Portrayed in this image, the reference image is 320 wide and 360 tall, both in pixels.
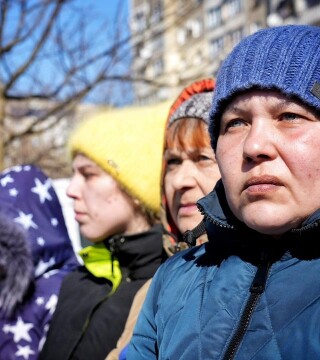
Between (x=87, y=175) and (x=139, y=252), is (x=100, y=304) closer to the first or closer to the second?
(x=139, y=252)

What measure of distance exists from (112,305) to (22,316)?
0.49 m

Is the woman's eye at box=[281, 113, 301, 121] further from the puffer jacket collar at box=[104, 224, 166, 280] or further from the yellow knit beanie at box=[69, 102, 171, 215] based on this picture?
the yellow knit beanie at box=[69, 102, 171, 215]

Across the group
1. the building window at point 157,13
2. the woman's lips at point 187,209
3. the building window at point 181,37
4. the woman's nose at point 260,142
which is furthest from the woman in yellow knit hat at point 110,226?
the building window at point 181,37

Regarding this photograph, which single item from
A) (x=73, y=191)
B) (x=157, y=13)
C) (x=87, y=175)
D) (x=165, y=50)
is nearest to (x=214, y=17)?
(x=157, y=13)

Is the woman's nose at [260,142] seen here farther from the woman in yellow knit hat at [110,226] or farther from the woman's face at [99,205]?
the woman's face at [99,205]

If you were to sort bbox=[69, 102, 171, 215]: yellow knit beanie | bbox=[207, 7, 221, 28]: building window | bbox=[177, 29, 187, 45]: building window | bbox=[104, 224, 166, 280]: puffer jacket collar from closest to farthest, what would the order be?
bbox=[104, 224, 166, 280]: puffer jacket collar → bbox=[69, 102, 171, 215]: yellow knit beanie → bbox=[177, 29, 187, 45]: building window → bbox=[207, 7, 221, 28]: building window

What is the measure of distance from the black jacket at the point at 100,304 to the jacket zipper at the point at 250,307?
1.05 m

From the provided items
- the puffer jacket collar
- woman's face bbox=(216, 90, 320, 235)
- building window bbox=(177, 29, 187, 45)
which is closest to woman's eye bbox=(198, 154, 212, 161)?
the puffer jacket collar

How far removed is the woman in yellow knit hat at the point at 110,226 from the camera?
2.31 m

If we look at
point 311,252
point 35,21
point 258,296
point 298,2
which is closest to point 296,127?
point 311,252

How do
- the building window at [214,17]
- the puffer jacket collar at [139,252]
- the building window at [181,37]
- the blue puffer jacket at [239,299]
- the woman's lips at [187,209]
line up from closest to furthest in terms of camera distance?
the blue puffer jacket at [239,299], the woman's lips at [187,209], the puffer jacket collar at [139,252], the building window at [181,37], the building window at [214,17]

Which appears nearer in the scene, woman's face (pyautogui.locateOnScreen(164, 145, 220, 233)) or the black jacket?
woman's face (pyautogui.locateOnScreen(164, 145, 220, 233))

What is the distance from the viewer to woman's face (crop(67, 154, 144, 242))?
2521mm

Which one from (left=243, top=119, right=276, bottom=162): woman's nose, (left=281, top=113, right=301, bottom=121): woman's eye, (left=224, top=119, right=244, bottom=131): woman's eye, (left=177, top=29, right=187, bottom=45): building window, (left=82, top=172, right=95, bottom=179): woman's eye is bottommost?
(left=82, top=172, right=95, bottom=179): woman's eye
